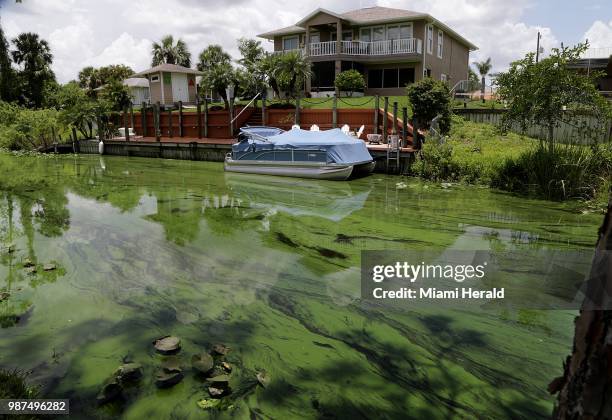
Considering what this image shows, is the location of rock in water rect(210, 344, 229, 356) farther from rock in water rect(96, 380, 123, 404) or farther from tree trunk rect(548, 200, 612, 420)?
tree trunk rect(548, 200, 612, 420)

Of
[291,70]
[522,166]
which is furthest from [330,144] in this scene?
[291,70]

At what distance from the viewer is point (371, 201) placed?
416 inches

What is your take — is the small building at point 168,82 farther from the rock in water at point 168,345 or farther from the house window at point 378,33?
the rock in water at point 168,345

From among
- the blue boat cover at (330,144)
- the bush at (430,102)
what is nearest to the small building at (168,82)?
the blue boat cover at (330,144)

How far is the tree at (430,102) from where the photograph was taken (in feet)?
50.5

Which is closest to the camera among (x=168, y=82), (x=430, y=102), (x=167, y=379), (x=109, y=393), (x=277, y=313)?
(x=109, y=393)

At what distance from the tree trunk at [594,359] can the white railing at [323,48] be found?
83.5ft

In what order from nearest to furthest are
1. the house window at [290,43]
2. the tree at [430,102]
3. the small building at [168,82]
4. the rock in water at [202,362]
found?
the rock in water at [202,362]
the tree at [430,102]
the house window at [290,43]
the small building at [168,82]

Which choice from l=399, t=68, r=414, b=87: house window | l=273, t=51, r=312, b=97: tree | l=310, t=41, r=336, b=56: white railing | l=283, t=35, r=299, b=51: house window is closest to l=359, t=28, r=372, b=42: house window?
l=310, t=41, r=336, b=56: white railing

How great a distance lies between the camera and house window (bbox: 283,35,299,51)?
28.2 meters

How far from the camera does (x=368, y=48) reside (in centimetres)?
2575

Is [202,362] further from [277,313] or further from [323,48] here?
[323,48]

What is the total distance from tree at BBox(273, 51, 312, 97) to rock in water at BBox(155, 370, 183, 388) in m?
19.2

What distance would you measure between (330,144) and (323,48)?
14.7 m
